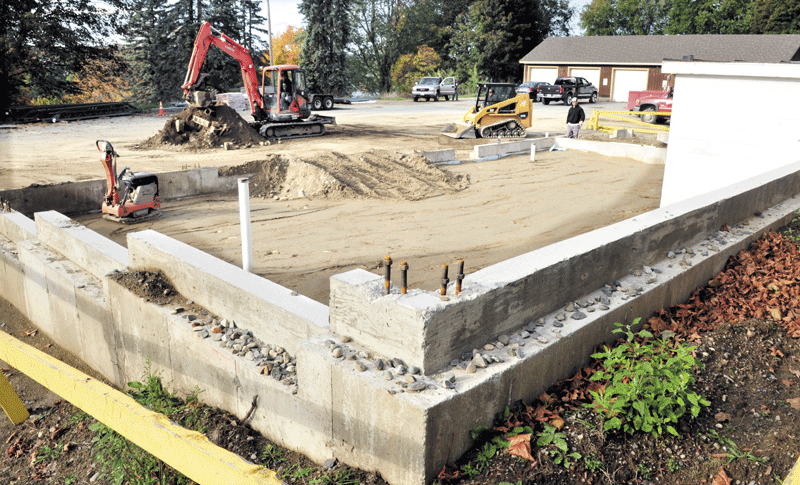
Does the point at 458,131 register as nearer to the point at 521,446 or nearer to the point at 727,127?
the point at 727,127

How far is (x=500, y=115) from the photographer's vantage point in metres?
22.7

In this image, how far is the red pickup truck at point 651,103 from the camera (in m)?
28.2

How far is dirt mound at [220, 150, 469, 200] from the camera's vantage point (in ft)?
42.9

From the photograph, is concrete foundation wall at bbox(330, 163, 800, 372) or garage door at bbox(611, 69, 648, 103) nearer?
concrete foundation wall at bbox(330, 163, 800, 372)

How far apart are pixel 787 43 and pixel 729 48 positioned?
366cm

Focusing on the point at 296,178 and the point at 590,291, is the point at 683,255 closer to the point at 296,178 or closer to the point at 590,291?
the point at 590,291

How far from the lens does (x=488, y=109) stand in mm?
22516

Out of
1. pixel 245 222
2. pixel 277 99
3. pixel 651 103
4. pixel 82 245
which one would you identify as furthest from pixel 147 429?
pixel 651 103

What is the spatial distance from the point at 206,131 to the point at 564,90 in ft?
86.0

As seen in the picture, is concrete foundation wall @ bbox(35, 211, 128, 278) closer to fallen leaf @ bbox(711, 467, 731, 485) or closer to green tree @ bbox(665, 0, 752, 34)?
fallen leaf @ bbox(711, 467, 731, 485)

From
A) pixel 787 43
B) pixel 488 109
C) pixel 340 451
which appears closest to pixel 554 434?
pixel 340 451

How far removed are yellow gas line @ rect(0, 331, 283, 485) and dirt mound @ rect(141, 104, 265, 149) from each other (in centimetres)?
1670

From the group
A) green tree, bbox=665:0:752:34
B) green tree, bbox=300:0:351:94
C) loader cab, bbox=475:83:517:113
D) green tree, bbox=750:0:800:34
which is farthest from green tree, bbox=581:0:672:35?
loader cab, bbox=475:83:517:113

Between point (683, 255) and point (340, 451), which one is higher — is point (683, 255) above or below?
above
